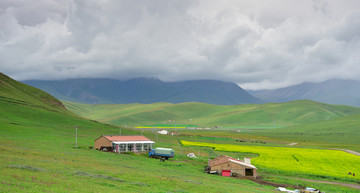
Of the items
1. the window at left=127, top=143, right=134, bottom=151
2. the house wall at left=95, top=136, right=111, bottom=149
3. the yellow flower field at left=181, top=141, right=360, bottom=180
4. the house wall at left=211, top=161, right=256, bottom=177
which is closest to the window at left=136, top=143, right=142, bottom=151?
the window at left=127, top=143, right=134, bottom=151

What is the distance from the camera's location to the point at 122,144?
83.3m

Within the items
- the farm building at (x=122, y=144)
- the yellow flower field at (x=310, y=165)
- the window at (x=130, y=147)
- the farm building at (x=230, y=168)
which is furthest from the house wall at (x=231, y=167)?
the window at (x=130, y=147)

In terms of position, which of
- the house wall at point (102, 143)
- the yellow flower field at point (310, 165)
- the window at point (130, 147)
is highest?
the house wall at point (102, 143)

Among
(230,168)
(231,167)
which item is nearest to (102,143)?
(230,168)

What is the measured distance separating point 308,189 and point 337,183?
1240 cm

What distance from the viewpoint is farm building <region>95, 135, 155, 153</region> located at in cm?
8169

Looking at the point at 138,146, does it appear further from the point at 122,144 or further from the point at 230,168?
the point at 230,168

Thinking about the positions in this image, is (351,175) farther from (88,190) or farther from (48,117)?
(48,117)

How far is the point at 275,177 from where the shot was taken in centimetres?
6378

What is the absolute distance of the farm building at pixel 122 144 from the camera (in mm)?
81688

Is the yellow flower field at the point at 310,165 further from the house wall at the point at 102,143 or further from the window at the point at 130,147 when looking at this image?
the house wall at the point at 102,143

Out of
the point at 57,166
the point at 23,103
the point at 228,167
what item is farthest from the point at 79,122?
the point at 57,166

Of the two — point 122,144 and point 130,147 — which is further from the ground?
point 122,144

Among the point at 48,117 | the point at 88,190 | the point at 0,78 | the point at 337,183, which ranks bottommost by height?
the point at 337,183
